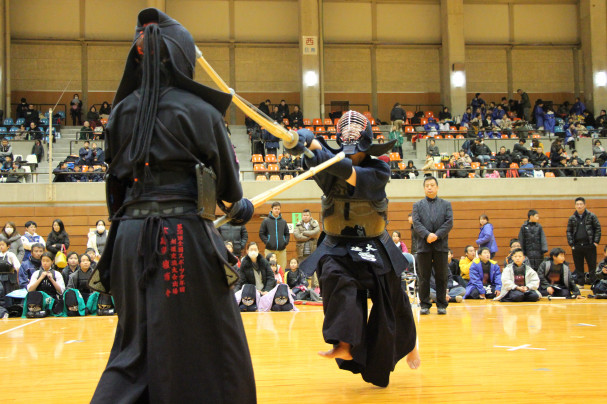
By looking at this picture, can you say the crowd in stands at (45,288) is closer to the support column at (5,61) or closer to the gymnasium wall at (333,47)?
the support column at (5,61)

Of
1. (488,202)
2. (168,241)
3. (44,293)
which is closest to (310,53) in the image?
(488,202)

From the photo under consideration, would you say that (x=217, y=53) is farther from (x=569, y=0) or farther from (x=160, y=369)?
(x=160, y=369)

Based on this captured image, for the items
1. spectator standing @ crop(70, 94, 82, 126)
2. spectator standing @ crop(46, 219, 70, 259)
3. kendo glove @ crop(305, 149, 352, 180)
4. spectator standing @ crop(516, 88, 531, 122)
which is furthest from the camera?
spectator standing @ crop(516, 88, 531, 122)

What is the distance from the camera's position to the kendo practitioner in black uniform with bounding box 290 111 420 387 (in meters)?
4.39

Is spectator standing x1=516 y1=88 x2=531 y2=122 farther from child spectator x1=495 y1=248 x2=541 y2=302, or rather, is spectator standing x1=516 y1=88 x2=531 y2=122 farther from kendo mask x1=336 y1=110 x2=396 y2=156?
kendo mask x1=336 y1=110 x2=396 y2=156

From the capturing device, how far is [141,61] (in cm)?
283

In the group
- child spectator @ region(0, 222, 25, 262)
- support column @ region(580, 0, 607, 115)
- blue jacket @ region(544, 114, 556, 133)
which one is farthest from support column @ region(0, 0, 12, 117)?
support column @ region(580, 0, 607, 115)

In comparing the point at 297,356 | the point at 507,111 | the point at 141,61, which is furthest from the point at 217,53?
the point at 141,61

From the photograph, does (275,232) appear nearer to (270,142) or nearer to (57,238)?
(57,238)

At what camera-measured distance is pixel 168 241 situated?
2.61 metres

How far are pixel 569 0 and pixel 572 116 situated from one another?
6456mm

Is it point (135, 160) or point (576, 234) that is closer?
point (135, 160)

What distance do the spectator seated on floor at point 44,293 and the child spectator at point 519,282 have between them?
8060mm

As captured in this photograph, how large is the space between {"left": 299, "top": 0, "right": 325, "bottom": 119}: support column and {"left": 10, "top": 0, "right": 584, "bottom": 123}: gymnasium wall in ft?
7.25
